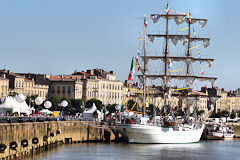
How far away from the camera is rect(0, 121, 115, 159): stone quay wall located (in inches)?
1954

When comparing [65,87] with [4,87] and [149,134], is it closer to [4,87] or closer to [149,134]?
[4,87]

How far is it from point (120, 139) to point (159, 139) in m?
5.05

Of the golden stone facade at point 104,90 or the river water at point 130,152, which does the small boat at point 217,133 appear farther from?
the golden stone facade at point 104,90

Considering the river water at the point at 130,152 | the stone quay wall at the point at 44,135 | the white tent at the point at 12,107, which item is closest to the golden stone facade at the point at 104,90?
the stone quay wall at the point at 44,135

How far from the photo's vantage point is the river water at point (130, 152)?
194 feet

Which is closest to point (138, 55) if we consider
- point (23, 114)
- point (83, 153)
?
point (23, 114)

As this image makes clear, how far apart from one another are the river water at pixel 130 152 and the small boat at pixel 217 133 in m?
26.5

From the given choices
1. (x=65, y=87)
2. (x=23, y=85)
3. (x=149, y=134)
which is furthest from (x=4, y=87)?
(x=149, y=134)

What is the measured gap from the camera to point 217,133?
105 meters

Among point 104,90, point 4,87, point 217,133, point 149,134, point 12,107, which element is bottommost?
point 217,133

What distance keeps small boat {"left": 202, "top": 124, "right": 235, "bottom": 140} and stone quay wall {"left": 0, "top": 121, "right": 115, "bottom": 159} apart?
87.2 feet

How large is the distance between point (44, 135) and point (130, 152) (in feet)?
27.3

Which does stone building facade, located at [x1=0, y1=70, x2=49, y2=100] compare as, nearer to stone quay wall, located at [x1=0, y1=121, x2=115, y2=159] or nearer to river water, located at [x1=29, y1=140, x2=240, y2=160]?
stone quay wall, located at [x1=0, y1=121, x2=115, y2=159]

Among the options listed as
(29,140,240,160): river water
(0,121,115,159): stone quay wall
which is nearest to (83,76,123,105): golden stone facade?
(0,121,115,159): stone quay wall
